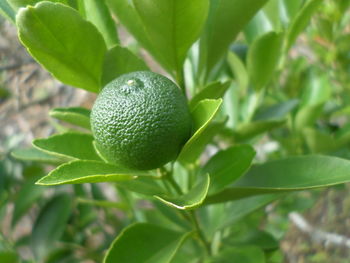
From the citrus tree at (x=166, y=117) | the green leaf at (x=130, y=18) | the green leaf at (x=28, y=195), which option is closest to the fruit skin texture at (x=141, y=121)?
the citrus tree at (x=166, y=117)

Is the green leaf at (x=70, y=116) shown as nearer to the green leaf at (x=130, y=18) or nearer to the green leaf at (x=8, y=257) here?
the green leaf at (x=130, y=18)

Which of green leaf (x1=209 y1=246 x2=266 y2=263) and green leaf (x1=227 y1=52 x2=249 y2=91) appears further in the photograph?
green leaf (x1=227 y1=52 x2=249 y2=91)

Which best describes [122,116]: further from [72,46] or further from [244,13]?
[244,13]

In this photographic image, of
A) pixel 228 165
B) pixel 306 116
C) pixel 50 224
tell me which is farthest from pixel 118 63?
pixel 50 224

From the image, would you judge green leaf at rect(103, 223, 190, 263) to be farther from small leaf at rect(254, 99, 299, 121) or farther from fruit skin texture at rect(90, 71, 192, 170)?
small leaf at rect(254, 99, 299, 121)

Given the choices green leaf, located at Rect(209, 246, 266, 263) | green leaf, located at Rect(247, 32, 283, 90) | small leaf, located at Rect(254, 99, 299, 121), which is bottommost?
green leaf, located at Rect(209, 246, 266, 263)

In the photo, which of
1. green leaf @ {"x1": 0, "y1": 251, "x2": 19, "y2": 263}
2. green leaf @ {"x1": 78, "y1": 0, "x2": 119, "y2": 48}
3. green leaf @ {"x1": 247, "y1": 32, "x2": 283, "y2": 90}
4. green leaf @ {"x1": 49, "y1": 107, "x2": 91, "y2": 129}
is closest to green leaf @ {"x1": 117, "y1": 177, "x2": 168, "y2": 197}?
green leaf @ {"x1": 49, "y1": 107, "x2": 91, "y2": 129}
